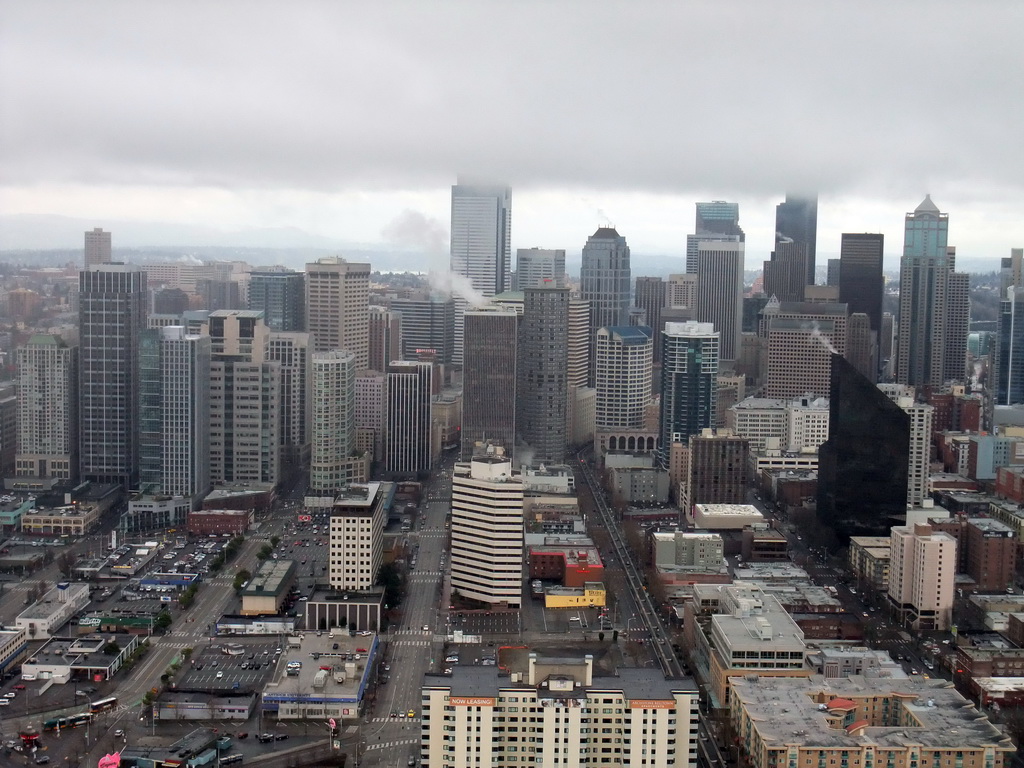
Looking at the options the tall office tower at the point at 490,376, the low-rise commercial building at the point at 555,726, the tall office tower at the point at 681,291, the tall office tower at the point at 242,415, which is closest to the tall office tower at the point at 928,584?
the low-rise commercial building at the point at 555,726

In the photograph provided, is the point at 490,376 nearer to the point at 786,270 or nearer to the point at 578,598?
the point at 578,598

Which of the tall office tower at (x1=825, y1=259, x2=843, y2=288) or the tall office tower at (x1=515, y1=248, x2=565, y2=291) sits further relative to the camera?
the tall office tower at (x1=825, y1=259, x2=843, y2=288)

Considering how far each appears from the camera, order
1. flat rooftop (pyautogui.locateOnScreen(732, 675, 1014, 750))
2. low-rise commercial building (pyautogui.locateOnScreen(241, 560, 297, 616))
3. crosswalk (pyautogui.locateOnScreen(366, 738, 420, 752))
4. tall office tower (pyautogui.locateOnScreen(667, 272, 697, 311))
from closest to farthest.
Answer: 1. flat rooftop (pyautogui.locateOnScreen(732, 675, 1014, 750))
2. crosswalk (pyautogui.locateOnScreen(366, 738, 420, 752))
3. low-rise commercial building (pyautogui.locateOnScreen(241, 560, 297, 616))
4. tall office tower (pyautogui.locateOnScreen(667, 272, 697, 311))

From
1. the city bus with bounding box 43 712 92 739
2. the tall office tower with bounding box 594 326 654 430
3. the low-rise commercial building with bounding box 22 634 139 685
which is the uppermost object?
the tall office tower with bounding box 594 326 654 430

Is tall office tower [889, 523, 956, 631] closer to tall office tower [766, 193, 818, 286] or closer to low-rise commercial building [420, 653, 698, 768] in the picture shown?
low-rise commercial building [420, 653, 698, 768]

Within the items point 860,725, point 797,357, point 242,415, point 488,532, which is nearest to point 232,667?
point 488,532

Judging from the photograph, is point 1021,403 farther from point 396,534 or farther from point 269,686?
point 269,686

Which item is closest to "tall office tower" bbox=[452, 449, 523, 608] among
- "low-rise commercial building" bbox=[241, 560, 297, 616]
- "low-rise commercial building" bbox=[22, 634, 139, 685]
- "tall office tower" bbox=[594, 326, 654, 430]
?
"low-rise commercial building" bbox=[241, 560, 297, 616]
